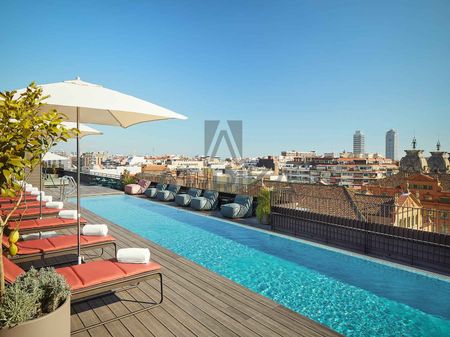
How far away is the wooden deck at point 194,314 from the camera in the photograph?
9.46ft

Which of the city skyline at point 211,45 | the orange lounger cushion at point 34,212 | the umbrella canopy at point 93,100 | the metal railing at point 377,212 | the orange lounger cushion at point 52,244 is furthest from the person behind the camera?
the city skyline at point 211,45

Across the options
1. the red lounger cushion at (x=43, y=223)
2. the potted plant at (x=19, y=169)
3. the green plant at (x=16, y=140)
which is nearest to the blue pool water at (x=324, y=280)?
the red lounger cushion at (x=43, y=223)

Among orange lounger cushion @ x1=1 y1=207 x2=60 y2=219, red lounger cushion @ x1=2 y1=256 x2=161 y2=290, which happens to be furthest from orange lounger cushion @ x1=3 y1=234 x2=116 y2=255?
orange lounger cushion @ x1=1 y1=207 x2=60 y2=219

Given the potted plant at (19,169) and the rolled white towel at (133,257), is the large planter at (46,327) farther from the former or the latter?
the rolled white towel at (133,257)

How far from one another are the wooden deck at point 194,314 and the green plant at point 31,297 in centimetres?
91

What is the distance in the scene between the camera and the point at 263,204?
9094mm

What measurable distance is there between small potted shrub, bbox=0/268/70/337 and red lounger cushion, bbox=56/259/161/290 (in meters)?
0.74

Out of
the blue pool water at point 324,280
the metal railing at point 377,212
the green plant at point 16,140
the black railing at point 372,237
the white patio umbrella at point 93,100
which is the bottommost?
the blue pool water at point 324,280

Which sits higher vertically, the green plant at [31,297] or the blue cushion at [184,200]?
the green plant at [31,297]

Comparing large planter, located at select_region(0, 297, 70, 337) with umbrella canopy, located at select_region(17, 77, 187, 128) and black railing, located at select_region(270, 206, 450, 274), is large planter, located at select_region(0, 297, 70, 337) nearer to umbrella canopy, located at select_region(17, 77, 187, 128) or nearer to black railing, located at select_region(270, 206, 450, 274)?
umbrella canopy, located at select_region(17, 77, 187, 128)

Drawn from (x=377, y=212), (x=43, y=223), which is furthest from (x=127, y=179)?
(x=377, y=212)

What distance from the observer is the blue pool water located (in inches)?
156

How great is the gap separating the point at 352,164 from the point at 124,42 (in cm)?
12820

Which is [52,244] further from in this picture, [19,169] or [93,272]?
[19,169]
